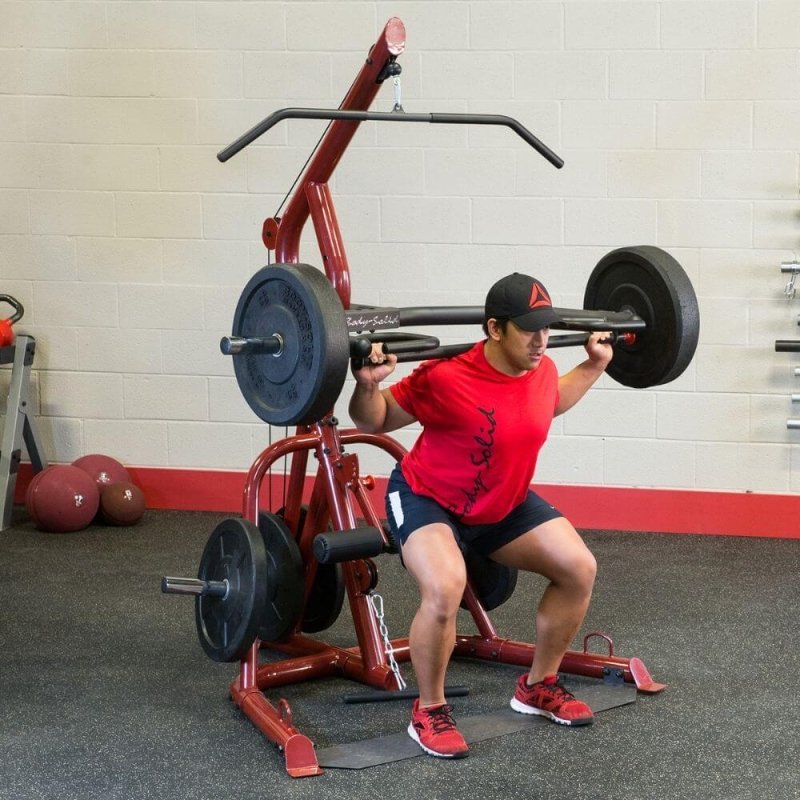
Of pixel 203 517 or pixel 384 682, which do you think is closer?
pixel 384 682

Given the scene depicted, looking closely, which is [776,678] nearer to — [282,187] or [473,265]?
[473,265]

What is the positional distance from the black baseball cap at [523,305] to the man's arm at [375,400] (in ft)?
0.93

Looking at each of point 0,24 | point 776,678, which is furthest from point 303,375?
point 0,24

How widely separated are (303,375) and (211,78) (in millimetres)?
2694

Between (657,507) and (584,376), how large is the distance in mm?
1986

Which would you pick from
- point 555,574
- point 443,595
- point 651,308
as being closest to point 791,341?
point 651,308

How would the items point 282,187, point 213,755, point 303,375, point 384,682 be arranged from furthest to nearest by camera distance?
1. point 282,187
2. point 384,682
3. point 213,755
4. point 303,375

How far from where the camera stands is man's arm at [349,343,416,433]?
2609 millimetres

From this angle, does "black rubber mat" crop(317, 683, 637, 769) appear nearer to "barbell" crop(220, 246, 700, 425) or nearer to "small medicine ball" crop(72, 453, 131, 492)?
"barbell" crop(220, 246, 700, 425)

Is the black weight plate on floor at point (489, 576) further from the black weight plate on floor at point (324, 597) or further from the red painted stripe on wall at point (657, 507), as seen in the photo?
the red painted stripe on wall at point (657, 507)

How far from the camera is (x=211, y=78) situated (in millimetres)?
4902

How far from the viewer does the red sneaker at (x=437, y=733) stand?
2.71m

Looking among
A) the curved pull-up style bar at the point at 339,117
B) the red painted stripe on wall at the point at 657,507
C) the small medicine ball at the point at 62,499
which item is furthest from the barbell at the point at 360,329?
the small medicine ball at the point at 62,499

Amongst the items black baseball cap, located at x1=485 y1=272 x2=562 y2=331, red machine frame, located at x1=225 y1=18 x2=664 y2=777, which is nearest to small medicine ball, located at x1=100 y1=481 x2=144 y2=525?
red machine frame, located at x1=225 y1=18 x2=664 y2=777
